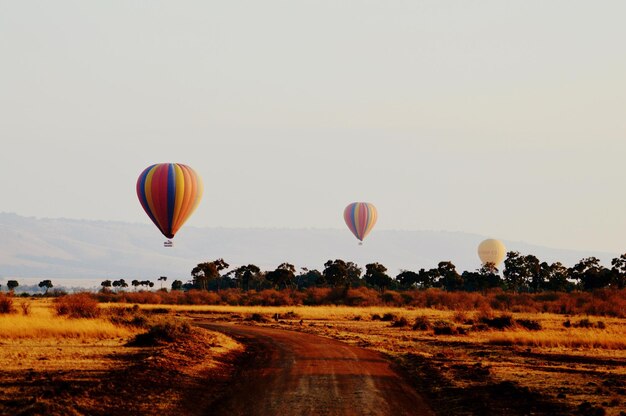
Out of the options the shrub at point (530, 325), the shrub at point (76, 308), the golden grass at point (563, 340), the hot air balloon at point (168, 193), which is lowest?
the golden grass at point (563, 340)

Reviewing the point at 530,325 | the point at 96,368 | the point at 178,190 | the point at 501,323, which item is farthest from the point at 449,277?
the point at 96,368

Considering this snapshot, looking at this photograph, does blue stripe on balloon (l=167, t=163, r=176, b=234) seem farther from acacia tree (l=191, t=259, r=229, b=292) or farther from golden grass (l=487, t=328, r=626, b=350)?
acacia tree (l=191, t=259, r=229, b=292)

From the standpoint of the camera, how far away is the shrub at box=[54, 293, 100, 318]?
54.3 m

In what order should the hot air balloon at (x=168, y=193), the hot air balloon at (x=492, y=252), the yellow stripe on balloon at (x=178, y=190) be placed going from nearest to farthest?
1. the hot air balloon at (x=168, y=193)
2. the yellow stripe on balloon at (x=178, y=190)
3. the hot air balloon at (x=492, y=252)

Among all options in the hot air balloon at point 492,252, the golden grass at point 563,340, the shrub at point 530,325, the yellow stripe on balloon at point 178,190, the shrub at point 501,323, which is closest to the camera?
the golden grass at point 563,340

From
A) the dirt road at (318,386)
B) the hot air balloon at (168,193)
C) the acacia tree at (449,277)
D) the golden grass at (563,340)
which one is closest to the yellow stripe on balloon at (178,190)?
the hot air balloon at (168,193)

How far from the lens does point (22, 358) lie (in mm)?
30781

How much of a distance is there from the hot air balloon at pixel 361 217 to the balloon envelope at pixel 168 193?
194 feet

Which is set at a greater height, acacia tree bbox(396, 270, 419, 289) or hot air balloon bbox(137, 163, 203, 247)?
hot air balloon bbox(137, 163, 203, 247)

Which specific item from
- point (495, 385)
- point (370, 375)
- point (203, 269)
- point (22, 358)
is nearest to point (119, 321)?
point (22, 358)

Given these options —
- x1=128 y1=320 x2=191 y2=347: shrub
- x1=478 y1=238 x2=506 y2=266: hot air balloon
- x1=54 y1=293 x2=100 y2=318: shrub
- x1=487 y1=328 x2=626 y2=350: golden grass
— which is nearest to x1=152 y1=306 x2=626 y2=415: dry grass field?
x1=487 y1=328 x2=626 y2=350: golden grass

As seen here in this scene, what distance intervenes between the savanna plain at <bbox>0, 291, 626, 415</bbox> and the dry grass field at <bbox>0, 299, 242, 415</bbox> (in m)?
0.04

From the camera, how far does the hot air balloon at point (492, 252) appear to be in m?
181

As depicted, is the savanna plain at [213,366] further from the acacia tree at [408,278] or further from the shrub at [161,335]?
the acacia tree at [408,278]
